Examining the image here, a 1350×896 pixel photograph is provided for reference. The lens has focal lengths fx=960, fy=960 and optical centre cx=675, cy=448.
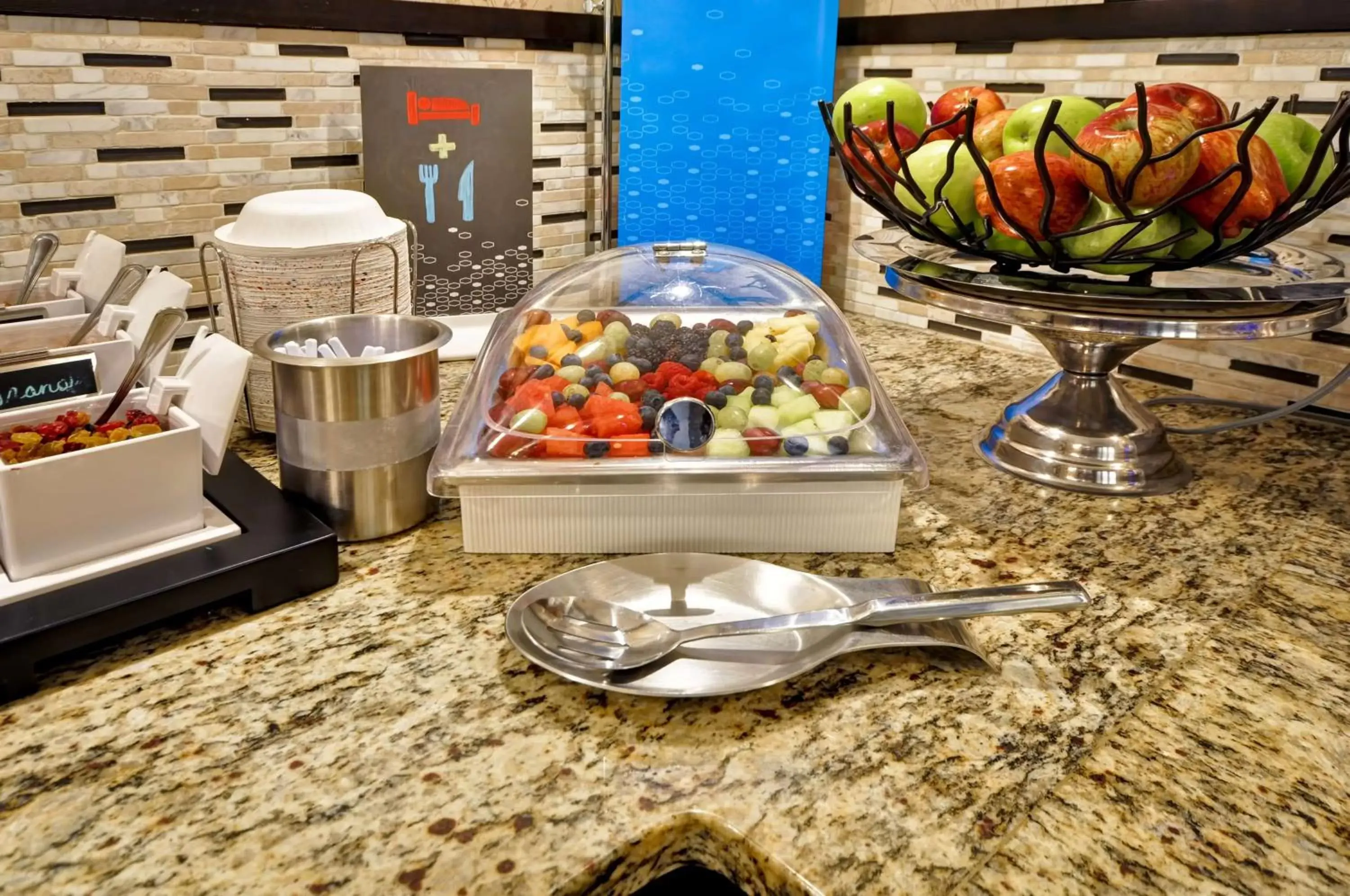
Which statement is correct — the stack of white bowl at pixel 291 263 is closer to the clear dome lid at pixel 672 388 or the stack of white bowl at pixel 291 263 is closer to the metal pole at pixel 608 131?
the clear dome lid at pixel 672 388

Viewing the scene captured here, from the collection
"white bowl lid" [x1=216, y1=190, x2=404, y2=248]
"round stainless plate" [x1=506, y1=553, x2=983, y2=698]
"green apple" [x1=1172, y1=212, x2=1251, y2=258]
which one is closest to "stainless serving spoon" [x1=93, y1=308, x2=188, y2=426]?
"white bowl lid" [x1=216, y1=190, x2=404, y2=248]

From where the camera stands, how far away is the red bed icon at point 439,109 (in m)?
1.38

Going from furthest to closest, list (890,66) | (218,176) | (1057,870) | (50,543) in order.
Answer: (890,66) → (218,176) → (50,543) → (1057,870)

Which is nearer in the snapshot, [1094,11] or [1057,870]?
[1057,870]

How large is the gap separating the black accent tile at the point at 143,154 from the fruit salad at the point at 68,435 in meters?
0.60

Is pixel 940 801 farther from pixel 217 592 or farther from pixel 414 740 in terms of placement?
pixel 217 592

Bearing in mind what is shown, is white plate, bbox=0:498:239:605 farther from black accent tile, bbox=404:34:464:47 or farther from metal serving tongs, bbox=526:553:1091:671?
black accent tile, bbox=404:34:464:47

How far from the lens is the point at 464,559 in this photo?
857mm

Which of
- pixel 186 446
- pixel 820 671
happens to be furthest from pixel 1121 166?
pixel 186 446

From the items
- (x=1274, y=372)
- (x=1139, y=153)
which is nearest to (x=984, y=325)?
(x=1274, y=372)

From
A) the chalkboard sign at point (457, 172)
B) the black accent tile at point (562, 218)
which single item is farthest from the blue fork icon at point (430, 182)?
the black accent tile at point (562, 218)

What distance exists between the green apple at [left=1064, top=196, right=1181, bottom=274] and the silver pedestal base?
0.18 meters

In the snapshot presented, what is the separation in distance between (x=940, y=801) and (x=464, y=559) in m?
0.46

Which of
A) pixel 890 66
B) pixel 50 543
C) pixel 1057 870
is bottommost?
pixel 1057 870
